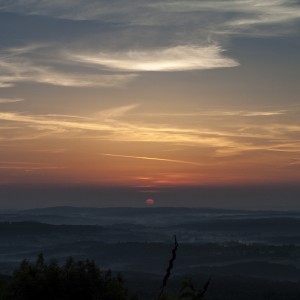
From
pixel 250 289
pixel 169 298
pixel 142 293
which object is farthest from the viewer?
pixel 250 289

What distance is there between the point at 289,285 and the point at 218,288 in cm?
3325

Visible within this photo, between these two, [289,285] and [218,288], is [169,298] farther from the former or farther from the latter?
[289,285]

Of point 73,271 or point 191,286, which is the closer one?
point 191,286

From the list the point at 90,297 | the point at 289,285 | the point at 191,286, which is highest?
the point at 191,286

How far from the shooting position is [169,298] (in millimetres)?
44844

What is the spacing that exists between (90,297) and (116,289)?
8.43ft

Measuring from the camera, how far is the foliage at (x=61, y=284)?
50.2m

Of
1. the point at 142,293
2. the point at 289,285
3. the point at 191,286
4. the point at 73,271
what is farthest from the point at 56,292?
the point at 289,285

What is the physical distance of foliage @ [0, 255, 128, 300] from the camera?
1978 inches

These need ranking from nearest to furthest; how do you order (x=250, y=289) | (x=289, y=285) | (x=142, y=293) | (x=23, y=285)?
(x=23, y=285)
(x=142, y=293)
(x=250, y=289)
(x=289, y=285)

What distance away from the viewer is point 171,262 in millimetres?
12188

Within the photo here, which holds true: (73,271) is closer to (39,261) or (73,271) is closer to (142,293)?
(39,261)

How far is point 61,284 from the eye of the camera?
51625mm

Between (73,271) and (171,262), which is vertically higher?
(171,262)
